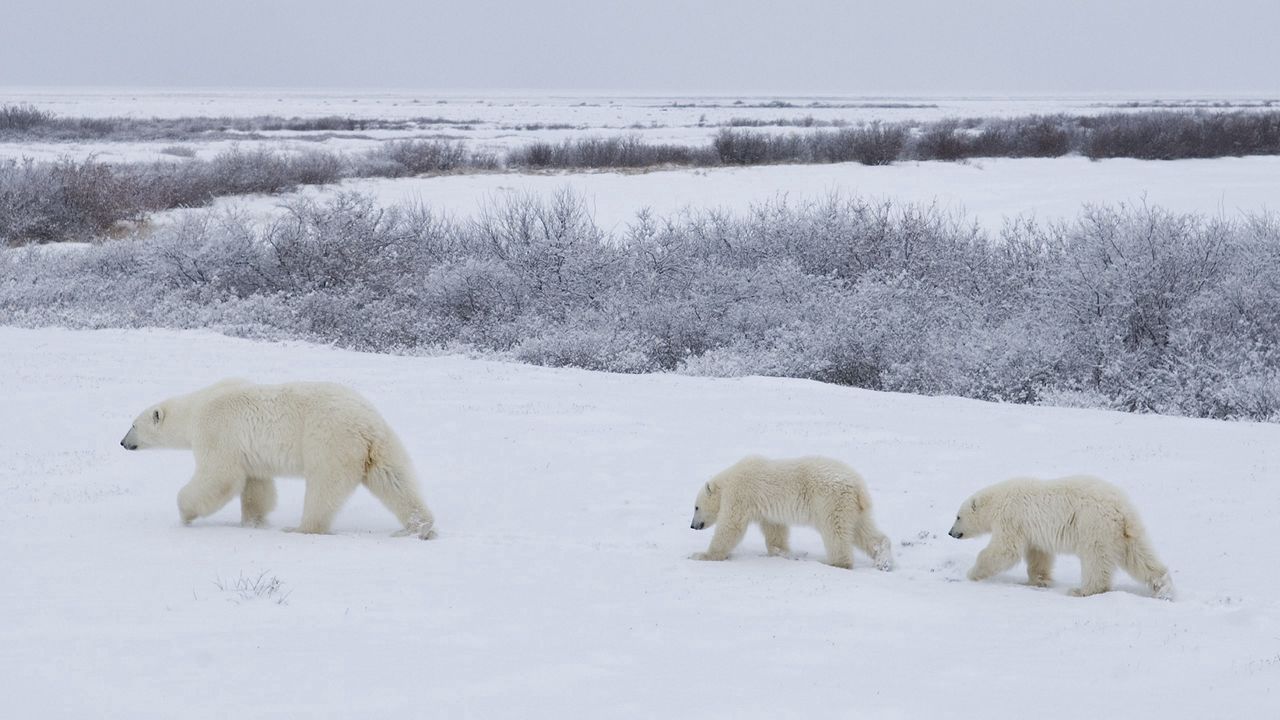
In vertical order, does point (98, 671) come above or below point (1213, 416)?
above

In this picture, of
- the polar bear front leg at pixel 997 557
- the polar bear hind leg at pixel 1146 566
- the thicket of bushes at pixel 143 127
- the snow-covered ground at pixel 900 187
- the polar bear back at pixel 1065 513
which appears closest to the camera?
the polar bear hind leg at pixel 1146 566

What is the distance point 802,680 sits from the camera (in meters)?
4.96

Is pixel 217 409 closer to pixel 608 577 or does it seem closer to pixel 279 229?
pixel 608 577

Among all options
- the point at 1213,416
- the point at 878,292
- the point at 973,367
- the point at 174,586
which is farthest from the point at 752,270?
the point at 174,586

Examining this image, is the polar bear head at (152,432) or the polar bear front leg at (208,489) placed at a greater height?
the polar bear head at (152,432)

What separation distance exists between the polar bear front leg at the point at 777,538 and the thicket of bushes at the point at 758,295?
9358 millimetres

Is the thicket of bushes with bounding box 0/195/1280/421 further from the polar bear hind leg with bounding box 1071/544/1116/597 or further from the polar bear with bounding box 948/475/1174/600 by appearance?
the polar bear hind leg with bounding box 1071/544/1116/597

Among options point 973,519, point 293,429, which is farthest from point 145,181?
point 973,519

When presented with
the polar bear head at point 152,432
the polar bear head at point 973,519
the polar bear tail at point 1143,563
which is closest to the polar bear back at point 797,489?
the polar bear head at point 973,519

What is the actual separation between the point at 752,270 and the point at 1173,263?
817cm

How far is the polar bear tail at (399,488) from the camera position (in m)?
7.52

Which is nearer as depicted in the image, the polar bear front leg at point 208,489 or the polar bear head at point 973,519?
the polar bear head at point 973,519

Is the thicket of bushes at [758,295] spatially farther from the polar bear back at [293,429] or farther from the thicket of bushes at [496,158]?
the polar bear back at [293,429]

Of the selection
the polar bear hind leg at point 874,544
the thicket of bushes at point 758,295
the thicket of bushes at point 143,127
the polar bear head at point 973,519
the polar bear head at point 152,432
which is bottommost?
the thicket of bushes at point 758,295
